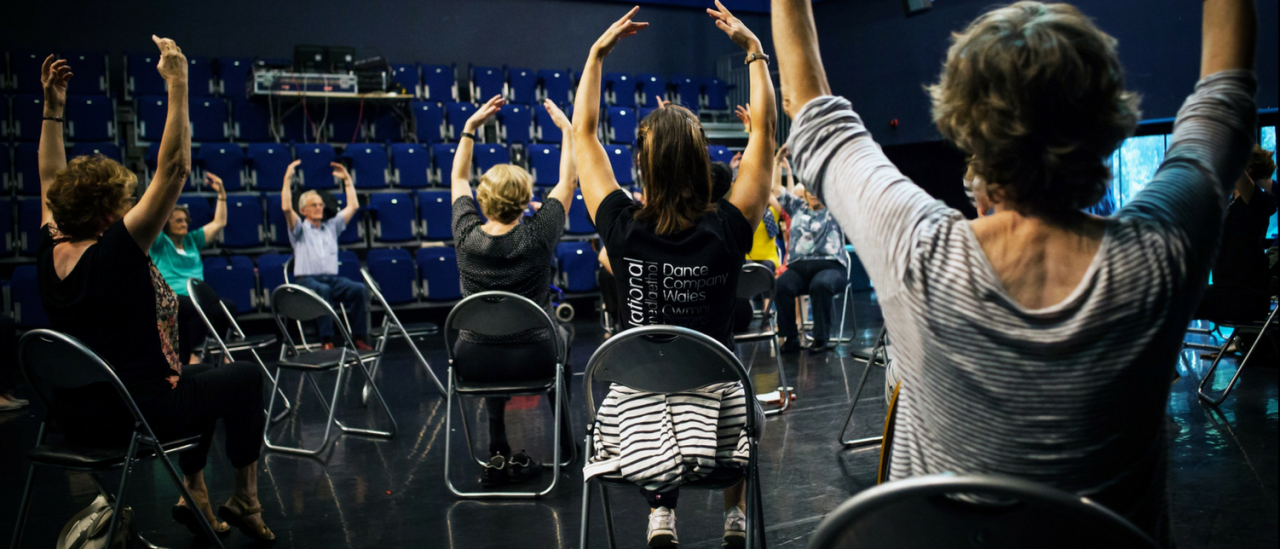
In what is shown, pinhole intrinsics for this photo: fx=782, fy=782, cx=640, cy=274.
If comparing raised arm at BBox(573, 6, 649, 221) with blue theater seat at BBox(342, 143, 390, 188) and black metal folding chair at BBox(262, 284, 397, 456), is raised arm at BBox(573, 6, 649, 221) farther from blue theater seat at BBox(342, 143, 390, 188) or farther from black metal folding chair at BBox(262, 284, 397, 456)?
blue theater seat at BBox(342, 143, 390, 188)

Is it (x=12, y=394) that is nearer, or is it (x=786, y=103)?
(x=786, y=103)

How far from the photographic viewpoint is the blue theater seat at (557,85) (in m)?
9.80

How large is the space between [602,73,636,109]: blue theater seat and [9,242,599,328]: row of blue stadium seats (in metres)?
2.76

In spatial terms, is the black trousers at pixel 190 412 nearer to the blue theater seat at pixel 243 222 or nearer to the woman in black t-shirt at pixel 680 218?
the woman in black t-shirt at pixel 680 218

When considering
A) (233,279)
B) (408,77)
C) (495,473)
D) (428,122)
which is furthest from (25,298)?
(495,473)

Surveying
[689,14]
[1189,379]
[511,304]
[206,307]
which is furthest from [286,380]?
[689,14]

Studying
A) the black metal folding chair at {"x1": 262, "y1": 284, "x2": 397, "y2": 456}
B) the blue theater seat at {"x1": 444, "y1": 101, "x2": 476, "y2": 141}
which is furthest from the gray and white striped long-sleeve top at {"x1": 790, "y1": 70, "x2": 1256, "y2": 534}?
the blue theater seat at {"x1": 444, "y1": 101, "x2": 476, "y2": 141}

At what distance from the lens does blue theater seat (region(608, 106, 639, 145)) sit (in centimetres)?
938

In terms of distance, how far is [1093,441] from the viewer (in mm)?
791

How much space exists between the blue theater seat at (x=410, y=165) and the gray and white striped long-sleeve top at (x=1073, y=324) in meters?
7.72

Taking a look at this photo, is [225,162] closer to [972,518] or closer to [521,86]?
[521,86]

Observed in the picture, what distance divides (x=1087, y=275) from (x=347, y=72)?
862 centimetres

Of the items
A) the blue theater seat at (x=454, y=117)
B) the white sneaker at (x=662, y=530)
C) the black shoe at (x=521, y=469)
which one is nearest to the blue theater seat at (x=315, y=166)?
the blue theater seat at (x=454, y=117)

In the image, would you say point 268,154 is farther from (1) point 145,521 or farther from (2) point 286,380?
(1) point 145,521
